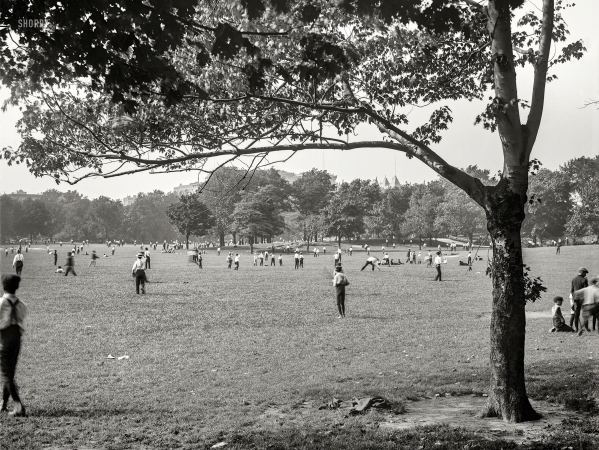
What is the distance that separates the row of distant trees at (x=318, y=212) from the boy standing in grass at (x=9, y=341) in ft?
189

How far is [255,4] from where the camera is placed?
18.5ft

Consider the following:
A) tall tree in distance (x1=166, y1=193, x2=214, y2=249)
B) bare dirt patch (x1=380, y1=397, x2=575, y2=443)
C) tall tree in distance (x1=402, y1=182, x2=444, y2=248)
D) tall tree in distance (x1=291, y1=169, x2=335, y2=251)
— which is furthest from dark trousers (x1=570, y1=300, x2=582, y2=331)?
tall tree in distance (x1=291, y1=169, x2=335, y2=251)

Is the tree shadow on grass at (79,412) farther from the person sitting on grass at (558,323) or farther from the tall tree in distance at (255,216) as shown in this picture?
the tall tree in distance at (255,216)

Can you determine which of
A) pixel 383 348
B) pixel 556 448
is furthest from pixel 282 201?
pixel 556 448

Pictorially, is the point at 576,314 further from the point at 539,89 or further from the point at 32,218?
the point at 32,218

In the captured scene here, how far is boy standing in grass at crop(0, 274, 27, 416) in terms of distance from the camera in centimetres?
761

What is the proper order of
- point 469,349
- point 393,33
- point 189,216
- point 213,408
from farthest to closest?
1. point 189,216
2. point 469,349
3. point 393,33
4. point 213,408

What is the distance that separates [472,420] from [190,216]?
81.1 metres

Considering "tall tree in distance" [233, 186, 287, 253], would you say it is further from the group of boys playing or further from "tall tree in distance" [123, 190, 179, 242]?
the group of boys playing

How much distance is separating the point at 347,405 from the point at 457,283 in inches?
997

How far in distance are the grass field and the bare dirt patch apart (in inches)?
10.4

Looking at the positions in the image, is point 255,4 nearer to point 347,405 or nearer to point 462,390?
point 347,405

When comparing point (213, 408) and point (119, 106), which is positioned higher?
point (119, 106)

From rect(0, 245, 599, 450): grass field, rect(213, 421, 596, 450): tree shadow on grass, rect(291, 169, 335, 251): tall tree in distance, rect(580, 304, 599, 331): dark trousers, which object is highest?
rect(291, 169, 335, 251): tall tree in distance
